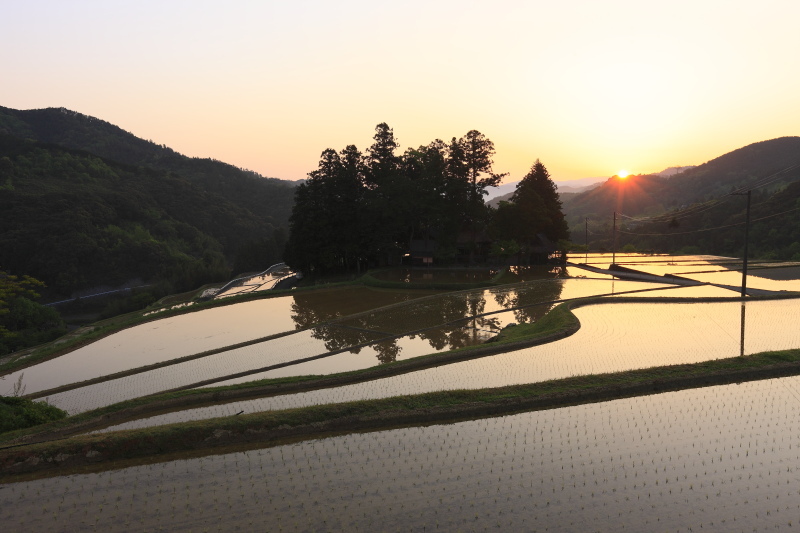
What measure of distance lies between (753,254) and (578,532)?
228 ft

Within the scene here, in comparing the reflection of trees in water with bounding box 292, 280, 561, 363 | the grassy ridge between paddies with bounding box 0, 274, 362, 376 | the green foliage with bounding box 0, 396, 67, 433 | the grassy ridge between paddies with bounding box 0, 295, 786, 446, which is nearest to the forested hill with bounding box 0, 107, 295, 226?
the grassy ridge between paddies with bounding box 0, 274, 362, 376

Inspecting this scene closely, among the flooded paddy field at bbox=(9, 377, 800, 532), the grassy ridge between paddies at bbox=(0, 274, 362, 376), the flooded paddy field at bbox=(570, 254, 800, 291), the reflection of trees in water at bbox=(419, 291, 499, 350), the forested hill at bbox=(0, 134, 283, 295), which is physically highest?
the forested hill at bbox=(0, 134, 283, 295)

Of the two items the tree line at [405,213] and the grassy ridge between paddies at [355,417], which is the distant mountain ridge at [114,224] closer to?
the tree line at [405,213]

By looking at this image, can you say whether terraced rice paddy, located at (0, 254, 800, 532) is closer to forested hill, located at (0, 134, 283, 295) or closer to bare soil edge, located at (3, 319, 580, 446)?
bare soil edge, located at (3, 319, 580, 446)

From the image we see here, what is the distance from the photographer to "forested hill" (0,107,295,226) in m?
133

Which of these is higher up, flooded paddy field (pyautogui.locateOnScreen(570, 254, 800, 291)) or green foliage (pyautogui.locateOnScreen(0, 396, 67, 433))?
flooded paddy field (pyautogui.locateOnScreen(570, 254, 800, 291))

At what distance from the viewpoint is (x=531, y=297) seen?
29.0 meters

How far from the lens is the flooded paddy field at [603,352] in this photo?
1330 cm

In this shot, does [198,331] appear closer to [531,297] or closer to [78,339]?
[78,339]

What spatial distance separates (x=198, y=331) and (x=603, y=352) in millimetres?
18971

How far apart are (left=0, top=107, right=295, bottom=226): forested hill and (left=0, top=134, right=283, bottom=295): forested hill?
2629 cm

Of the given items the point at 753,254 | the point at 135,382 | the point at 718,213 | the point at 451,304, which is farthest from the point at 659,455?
the point at 718,213

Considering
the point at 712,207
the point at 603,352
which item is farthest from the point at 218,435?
the point at 712,207

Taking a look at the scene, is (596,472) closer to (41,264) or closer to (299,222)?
(299,222)
